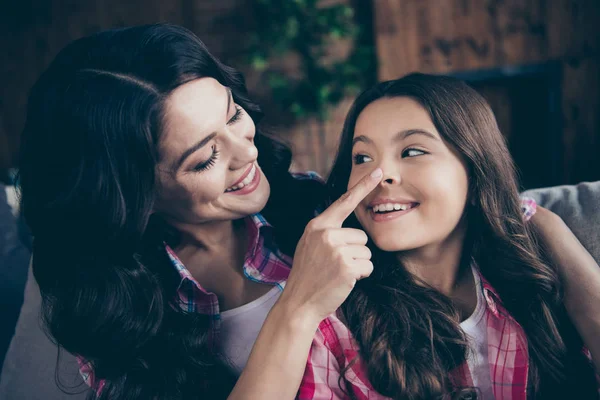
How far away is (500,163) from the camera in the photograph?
1.06m

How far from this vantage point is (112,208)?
102 cm

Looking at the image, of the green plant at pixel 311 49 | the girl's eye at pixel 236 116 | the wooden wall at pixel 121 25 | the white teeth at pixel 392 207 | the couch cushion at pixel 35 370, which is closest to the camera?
the white teeth at pixel 392 207

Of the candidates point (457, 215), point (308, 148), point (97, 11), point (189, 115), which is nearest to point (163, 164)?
point (189, 115)

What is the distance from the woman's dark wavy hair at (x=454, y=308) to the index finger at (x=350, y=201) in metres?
0.21

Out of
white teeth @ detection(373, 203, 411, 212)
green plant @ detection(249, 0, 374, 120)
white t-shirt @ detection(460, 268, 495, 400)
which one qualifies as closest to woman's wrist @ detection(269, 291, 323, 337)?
white teeth @ detection(373, 203, 411, 212)

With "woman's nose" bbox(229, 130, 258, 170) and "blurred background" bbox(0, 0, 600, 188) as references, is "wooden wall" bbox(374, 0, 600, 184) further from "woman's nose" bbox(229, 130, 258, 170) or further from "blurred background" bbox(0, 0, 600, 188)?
"woman's nose" bbox(229, 130, 258, 170)

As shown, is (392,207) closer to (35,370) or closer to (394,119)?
(394,119)

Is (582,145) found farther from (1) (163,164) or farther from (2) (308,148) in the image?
(1) (163,164)

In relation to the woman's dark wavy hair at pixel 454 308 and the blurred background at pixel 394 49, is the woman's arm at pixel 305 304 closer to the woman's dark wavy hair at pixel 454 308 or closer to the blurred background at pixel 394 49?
the woman's dark wavy hair at pixel 454 308

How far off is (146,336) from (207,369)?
0.55 feet

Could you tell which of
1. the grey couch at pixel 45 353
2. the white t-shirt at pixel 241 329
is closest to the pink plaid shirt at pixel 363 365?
the white t-shirt at pixel 241 329

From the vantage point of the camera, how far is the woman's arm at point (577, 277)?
934 mm

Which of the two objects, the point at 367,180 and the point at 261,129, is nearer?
A: the point at 367,180

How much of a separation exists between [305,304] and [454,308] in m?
0.39
